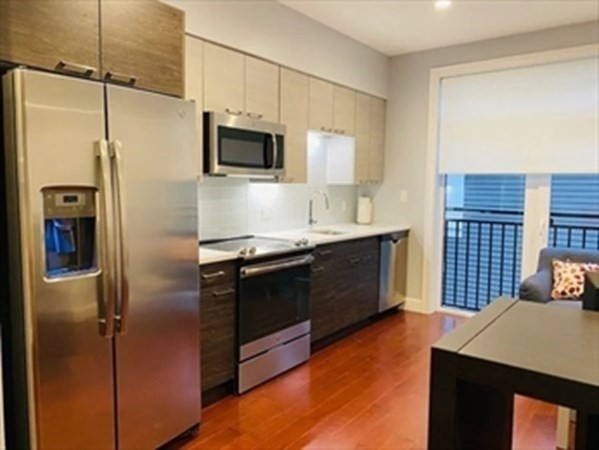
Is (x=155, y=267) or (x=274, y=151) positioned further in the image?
(x=274, y=151)

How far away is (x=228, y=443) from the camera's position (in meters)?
2.49

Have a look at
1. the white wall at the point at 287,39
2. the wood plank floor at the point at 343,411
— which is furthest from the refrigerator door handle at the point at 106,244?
the white wall at the point at 287,39

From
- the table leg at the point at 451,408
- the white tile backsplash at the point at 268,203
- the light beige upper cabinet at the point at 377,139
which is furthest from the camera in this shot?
the light beige upper cabinet at the point at 377,139

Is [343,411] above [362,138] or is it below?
below

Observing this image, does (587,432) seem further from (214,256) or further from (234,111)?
(234,111)

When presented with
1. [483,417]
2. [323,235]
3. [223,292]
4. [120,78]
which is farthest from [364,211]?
[483,417]

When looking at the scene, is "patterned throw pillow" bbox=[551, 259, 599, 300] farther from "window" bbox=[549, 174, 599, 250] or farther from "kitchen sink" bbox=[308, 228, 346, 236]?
"kitchen sink" bbox=[308, 228, 346, 236]

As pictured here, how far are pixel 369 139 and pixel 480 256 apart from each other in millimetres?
1826

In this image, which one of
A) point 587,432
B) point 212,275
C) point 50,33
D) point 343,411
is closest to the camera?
point 587,432

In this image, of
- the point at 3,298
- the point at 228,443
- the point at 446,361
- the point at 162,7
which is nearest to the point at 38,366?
the point at 3,298

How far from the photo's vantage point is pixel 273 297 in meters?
3.20

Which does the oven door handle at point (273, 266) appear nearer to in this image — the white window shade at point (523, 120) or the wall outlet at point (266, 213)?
the wall outlet at point (266, 213)

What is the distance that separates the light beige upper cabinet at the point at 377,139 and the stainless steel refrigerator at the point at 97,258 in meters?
2.85

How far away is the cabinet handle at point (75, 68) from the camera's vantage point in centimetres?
190
